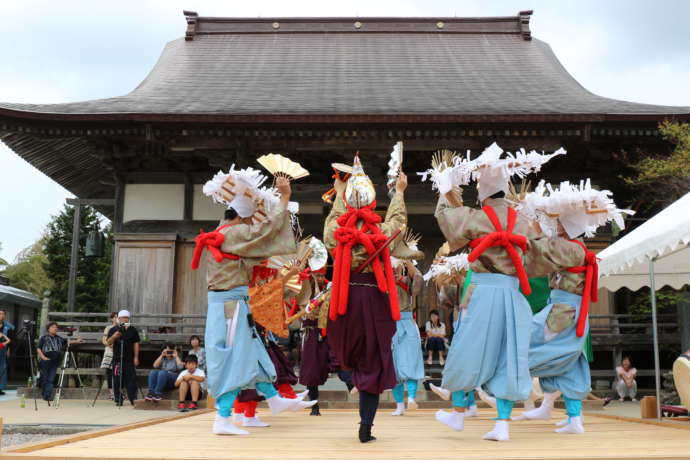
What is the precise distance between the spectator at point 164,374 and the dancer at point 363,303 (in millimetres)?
6796

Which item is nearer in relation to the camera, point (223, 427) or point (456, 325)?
point (223, 427)

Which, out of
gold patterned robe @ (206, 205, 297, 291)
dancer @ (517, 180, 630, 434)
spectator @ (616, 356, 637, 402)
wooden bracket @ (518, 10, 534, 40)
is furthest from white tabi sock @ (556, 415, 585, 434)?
wooden bracket @ (518, 10, 534, 40)

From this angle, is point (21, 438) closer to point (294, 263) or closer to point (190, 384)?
point (190, 384)

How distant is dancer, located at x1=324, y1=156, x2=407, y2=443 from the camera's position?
427 centimetres

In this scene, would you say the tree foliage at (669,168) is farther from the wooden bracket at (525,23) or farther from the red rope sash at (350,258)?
the red rope sash at (350,258)

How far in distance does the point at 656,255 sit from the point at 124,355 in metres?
8.07

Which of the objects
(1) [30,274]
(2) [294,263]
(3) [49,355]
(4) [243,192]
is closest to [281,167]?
(4) [243,192]

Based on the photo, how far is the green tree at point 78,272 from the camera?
28.4 meters

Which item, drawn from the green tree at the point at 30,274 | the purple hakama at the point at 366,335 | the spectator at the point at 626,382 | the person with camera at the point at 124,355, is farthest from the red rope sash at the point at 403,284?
the green tree at the point at 30,274

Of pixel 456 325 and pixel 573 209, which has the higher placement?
pixel 573 209

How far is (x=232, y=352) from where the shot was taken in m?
4.74

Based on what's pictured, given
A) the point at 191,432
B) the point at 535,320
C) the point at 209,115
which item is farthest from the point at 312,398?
the point at 209,115

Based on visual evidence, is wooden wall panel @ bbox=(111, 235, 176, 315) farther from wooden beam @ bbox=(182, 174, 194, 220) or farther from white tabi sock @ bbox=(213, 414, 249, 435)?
white tabi sock @ bbox=(213, 414, 249, 435)

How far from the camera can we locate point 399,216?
4.84 meters
